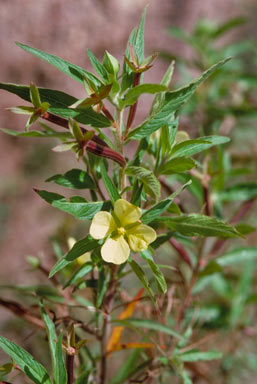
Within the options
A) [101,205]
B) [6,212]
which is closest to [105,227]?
[101,205]

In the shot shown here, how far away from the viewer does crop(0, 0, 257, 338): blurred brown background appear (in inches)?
102

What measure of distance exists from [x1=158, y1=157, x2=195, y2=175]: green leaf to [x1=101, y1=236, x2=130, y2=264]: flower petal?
0.15m

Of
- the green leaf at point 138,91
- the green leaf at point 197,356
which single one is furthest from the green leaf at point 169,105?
the green leaf at point 197,356

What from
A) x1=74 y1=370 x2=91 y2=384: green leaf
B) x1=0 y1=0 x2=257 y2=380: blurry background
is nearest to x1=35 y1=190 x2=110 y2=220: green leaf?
x1=74 y1=370 x2=91 y2=384: green leaf

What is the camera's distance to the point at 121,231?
646mm

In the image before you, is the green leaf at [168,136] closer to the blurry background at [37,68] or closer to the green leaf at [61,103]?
the green leaf at [61,103]

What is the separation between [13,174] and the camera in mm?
2717

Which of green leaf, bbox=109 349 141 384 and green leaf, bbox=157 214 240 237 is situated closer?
green leaf, bbox=157 214 240 237

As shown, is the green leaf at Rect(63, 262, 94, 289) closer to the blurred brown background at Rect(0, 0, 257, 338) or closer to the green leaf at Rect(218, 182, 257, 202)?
the green leaf at Rect(218, 182, 257, 202)

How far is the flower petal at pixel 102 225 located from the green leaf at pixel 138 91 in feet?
0.57

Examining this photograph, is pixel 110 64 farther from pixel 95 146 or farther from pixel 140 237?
pixel 140 237

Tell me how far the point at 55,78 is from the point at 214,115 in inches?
58.9

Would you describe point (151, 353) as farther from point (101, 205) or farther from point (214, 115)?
point (214, 115)

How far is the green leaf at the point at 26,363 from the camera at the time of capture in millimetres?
632
